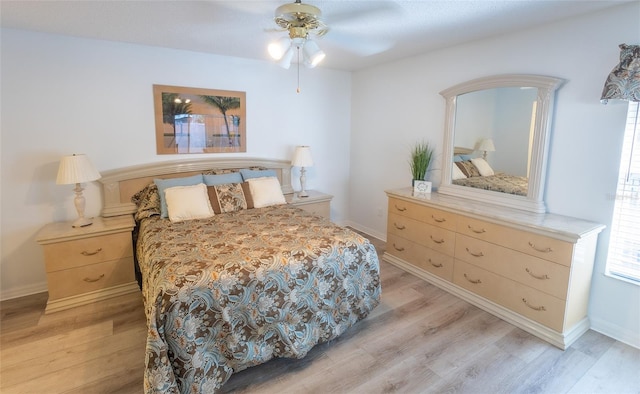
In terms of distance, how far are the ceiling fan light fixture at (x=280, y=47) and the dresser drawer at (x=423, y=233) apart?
81.3 inches

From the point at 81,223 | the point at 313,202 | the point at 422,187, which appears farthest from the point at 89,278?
the point at 422,187

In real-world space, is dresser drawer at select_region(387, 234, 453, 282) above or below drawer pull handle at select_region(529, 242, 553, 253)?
below

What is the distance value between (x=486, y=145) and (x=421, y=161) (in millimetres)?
662

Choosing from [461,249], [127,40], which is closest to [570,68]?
[461,249]

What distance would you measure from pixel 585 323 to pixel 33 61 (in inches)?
195

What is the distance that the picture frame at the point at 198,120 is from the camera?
11.1ft

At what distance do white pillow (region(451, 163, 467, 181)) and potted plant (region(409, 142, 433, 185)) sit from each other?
29cm

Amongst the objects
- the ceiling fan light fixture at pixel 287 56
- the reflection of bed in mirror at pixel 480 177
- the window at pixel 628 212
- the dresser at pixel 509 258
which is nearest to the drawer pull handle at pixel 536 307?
the dresser at pixel 509 258

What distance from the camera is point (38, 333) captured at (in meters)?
2.40

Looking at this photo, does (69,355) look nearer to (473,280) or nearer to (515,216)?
(473,280)

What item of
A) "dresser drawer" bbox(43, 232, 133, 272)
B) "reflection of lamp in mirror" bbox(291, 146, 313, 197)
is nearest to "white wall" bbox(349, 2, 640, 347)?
"reflection of lamp in mirror" bbox(291, 146, 313, 197)

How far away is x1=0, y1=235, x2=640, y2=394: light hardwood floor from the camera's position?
6.34 feet

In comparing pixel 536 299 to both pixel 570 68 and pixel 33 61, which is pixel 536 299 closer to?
pixel 570 68

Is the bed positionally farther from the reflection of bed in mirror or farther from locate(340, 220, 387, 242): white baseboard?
locate(340, 220, 387, 242): white baseboard
